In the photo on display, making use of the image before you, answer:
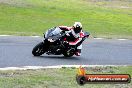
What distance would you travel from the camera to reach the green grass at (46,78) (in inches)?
364

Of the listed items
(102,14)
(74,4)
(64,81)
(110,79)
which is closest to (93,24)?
(102,14)

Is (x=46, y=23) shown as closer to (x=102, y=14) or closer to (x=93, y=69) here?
(x=102, y=14)

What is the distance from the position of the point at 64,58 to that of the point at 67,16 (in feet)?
74.4

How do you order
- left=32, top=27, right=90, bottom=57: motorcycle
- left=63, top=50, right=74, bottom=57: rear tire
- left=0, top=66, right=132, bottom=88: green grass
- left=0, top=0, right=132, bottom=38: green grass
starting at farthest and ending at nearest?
left=0, top=0, right=132, bottom=38: green grass < left=63, top=50, right=74, bottom=57: rear tire < left=32, top=27, right=90, bottom=57: motorcycle < left=0, top=66, right=132, bottom=88: green grass

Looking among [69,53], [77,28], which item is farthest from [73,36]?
[69,53]

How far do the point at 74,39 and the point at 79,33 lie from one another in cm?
28

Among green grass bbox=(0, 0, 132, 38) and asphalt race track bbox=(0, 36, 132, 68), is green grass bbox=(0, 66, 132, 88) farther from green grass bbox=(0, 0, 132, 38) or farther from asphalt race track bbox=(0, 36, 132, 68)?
green grass bbox=(0, 0, 132, 38)

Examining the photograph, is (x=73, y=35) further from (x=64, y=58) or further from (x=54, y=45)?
(x=64, y=58)

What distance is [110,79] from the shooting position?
4.77 metres

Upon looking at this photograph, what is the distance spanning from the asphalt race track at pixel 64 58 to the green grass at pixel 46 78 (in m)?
1.74

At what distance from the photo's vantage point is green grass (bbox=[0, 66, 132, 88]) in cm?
923

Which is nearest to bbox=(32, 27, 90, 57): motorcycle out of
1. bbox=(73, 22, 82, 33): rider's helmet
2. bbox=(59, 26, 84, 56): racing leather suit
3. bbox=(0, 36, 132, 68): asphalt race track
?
bbox=(59, 26, 84, 56): racing leather suit

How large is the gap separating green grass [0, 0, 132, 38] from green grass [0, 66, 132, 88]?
15.2m

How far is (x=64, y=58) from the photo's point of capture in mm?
16094
